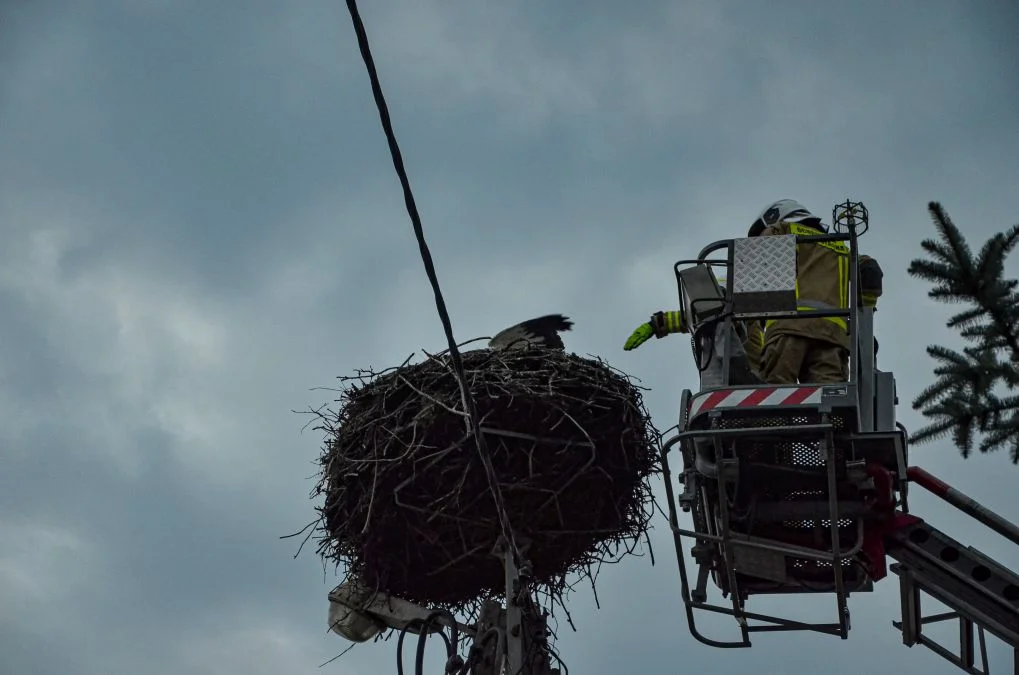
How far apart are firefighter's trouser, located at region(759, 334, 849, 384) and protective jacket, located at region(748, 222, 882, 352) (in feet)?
0.15

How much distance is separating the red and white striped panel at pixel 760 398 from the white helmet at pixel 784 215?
1600mm

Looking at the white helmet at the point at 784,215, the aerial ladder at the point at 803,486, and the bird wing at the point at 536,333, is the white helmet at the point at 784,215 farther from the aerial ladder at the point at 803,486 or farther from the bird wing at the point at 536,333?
the bird wing at the point at 536,333

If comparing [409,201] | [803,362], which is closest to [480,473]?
[803,362]

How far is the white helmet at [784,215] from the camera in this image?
320 inches

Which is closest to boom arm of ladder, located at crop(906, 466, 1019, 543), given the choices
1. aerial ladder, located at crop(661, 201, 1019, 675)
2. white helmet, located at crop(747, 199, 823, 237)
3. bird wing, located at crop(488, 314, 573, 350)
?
aerial ladder, located at crop(661, 201, 1019, 675)

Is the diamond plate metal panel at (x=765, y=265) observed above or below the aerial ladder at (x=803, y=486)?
above

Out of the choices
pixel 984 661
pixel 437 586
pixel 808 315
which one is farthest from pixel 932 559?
pixel 437 586

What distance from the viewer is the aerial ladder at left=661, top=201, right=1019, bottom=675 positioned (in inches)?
267

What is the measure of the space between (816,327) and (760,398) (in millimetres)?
759

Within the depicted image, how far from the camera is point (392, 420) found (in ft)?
29.9

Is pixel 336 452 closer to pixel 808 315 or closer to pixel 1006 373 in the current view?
pixel 808 315

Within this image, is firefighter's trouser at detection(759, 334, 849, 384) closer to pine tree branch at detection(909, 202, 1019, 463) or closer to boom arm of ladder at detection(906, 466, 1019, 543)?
boom arm of ladder at detection(906, 466, 1019, 543)

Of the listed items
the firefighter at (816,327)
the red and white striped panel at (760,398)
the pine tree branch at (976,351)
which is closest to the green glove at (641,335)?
the firefighter at (816,327)

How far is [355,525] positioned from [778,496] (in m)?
3.11
